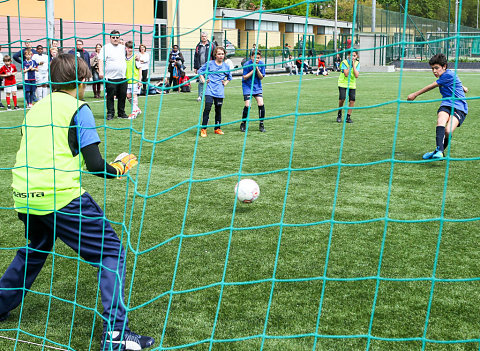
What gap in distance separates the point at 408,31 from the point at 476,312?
38412 millimetres

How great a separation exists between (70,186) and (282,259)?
1916mm

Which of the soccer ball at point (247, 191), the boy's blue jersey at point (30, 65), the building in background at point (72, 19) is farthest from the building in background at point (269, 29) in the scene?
the soccer ball at point (247, 191)

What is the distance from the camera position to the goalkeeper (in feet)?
9.66

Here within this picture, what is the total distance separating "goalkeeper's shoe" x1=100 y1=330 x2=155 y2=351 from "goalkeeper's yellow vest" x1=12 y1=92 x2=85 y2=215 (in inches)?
29.8

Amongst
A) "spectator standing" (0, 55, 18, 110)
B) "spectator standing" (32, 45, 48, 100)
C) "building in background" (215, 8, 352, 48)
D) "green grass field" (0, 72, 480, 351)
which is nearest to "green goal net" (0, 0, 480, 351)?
"green grass field" (0, 72, 480, 351)

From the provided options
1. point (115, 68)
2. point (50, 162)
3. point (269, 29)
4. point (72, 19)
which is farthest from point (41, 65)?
point (269, 29)

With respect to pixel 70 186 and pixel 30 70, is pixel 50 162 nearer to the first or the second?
pixel 70 186

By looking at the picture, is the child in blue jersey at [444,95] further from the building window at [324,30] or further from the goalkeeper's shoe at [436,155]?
the building window at [324,30]

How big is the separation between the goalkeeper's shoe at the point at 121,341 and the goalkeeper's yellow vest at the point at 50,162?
76 cm

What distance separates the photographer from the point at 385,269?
4074 mm

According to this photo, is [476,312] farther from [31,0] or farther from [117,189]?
[31,0]

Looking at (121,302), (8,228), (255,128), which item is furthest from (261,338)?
(255,128)

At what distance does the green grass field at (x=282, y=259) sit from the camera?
318cm

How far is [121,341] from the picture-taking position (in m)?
2.94
